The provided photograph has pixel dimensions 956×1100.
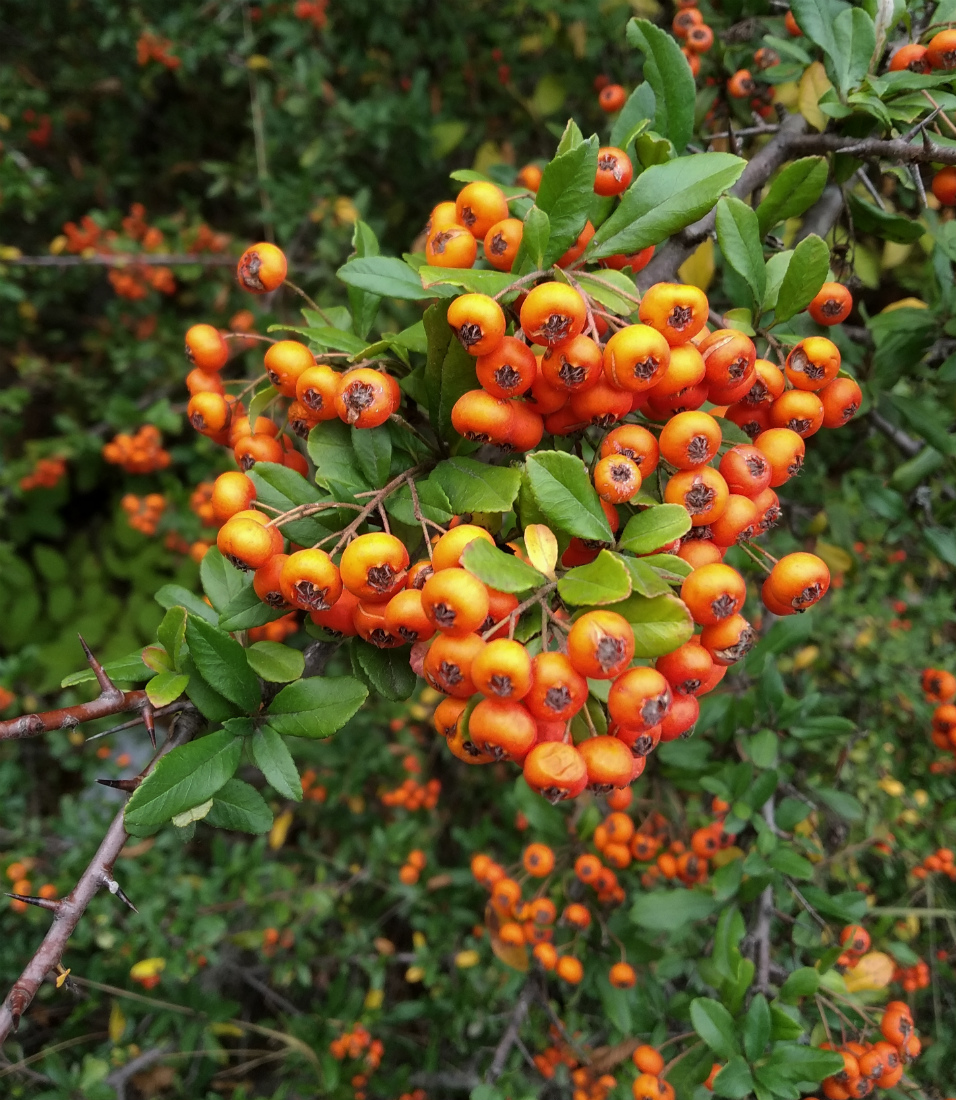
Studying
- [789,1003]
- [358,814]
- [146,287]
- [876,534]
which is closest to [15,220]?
[146,287]

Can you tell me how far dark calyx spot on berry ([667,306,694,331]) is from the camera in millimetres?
1214

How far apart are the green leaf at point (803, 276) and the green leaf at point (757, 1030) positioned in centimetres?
182

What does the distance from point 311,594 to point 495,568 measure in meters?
0.35

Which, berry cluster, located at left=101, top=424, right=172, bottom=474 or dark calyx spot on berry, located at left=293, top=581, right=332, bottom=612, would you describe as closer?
dark calyx spot on berry, located at left=293, top=581, right=332, bottom=612

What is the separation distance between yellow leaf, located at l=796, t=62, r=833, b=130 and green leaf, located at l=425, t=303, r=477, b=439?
4.30 ft

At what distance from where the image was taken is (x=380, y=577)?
120cm

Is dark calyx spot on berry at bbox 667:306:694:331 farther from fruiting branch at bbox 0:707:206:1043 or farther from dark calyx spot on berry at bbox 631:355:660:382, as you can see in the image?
fruiting branch at bbox 0:707:206:1043

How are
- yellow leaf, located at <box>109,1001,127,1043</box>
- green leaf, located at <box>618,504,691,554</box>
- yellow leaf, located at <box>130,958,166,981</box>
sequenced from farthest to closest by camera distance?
yellow leaf, located at <box>109,1001,127,1043</box> < yellow leaf, located at <box>130,958,166,981</box> < green leaf, located at <box>618,504,691,554</box>

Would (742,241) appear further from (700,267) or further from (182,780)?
(182,780)

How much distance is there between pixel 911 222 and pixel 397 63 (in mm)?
3359

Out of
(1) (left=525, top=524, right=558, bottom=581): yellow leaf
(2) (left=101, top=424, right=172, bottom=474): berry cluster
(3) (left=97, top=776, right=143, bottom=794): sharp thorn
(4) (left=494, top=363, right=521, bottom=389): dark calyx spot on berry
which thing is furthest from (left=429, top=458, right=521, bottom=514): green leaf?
(2) (left=101, top=424, right=172, bottom=474): berry cluster

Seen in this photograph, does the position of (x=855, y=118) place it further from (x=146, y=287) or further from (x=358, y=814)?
(x=146, y=287)

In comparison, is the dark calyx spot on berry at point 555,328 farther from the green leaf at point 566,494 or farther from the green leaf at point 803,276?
the green leaf at point 803,276

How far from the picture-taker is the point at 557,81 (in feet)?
12.0
